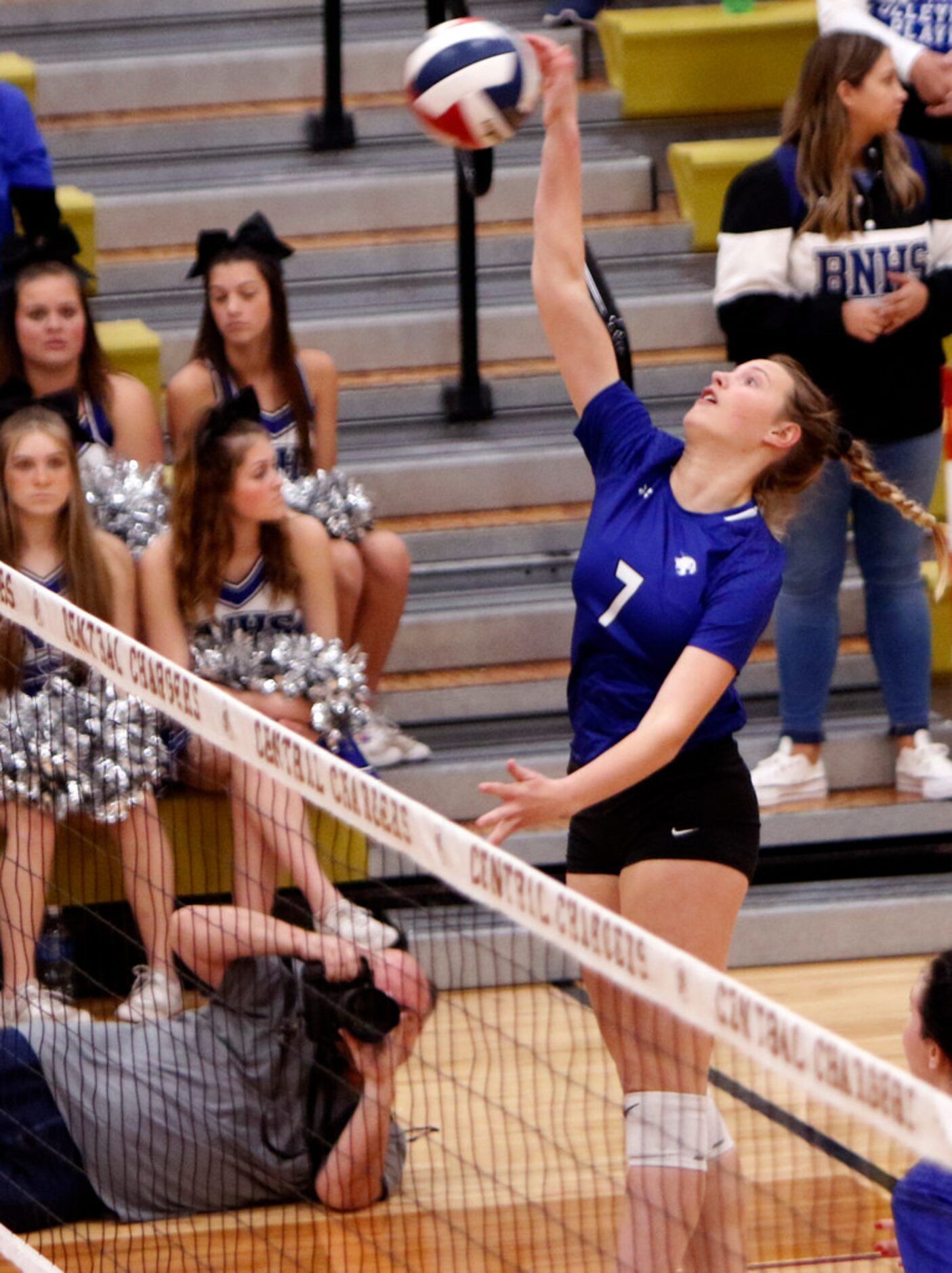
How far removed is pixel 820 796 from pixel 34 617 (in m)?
2.60

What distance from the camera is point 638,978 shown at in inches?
98.9

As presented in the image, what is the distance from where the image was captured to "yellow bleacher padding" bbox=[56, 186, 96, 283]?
6.29m

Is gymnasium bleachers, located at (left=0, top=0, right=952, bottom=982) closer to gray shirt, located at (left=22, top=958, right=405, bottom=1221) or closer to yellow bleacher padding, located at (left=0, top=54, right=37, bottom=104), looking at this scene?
yellow bleacher padding, located at (left=0, top=54, right=37, bottom=104)

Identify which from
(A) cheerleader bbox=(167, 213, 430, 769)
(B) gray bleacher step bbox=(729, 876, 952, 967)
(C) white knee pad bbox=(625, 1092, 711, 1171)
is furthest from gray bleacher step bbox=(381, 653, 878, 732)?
(C) white knee pad bbox=(625, 1092, 711, 1171)

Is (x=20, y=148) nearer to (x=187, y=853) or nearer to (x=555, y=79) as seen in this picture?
(x=187, y=853)

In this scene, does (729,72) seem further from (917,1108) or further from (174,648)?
Answer: (917,1108)

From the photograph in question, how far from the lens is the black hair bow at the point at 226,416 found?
16.1ft

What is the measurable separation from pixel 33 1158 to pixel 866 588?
2.51 meters

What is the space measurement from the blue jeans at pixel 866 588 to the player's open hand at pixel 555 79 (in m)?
1.82

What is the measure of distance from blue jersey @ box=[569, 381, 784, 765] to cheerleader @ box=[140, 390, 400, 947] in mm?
1664

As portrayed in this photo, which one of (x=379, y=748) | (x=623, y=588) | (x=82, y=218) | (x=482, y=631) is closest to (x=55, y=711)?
(x=379, y=748)

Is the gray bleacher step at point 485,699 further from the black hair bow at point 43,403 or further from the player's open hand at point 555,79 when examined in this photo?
the player's open hand at point 555,79

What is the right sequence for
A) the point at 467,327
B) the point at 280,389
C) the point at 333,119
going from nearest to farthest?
1. the point at 280,389
2. the point at 467,327
3. the point at 333,119

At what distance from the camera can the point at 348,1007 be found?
4.10m
